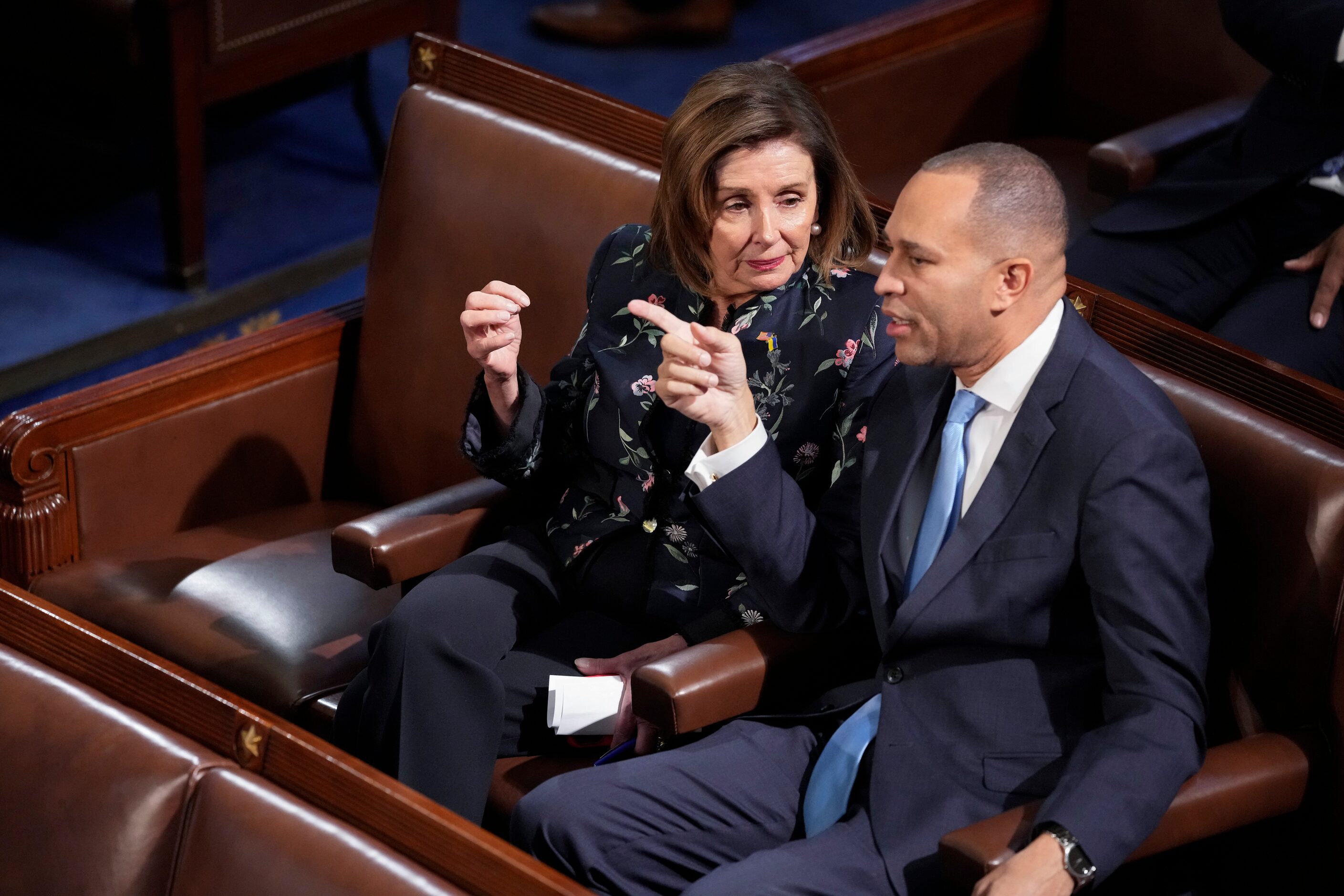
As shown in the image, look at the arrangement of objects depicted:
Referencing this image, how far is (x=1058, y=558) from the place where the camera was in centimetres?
174

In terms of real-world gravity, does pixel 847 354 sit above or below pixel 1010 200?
below

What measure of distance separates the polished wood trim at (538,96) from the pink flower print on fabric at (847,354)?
0.53 meters

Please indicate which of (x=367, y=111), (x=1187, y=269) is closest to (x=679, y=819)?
(x=1187, y=269)

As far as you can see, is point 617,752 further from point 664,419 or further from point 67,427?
point 67,427

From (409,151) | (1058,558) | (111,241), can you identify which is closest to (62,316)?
(111,241)

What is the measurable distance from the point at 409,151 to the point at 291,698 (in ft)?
3.23

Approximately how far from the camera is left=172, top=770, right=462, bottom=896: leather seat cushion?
4.75ft

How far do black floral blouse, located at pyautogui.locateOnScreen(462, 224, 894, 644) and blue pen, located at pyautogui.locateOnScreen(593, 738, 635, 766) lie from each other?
17 centimetres

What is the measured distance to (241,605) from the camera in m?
2.34

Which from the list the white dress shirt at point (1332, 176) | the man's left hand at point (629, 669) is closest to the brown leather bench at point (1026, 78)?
the white dress shirt at point (1332, 176)

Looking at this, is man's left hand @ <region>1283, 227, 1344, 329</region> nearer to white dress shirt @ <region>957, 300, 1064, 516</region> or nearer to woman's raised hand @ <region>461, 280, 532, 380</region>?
white dress shirt @ <region>957, 300, 1064, 516</region>

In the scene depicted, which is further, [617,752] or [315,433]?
[315,433]

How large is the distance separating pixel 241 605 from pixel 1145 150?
1744 mm

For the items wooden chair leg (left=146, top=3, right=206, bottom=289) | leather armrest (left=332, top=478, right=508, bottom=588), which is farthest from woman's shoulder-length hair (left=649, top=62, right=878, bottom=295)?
wooden chair leg (left=146, top=3, right=206, bottom=289)
